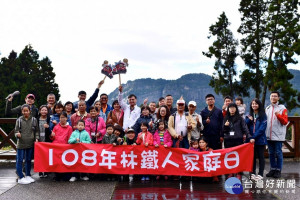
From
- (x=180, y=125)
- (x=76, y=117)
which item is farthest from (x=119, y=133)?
(x=180, y=125)

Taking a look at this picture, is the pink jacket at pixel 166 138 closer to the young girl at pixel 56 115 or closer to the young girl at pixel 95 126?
the young girl at pixel 95 126

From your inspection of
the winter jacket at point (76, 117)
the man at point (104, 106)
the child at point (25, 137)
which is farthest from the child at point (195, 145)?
the child at point (25, 137)

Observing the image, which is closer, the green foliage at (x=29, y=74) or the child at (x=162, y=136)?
the child at (x=162, y=136)

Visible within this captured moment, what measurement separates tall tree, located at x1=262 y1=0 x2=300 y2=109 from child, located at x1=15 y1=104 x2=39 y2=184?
71.3ft

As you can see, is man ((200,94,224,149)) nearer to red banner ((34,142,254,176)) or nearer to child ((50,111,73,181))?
red banner ((34,142,254,176))

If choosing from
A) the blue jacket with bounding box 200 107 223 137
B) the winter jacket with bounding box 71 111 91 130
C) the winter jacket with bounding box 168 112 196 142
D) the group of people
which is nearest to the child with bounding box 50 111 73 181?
the group of people

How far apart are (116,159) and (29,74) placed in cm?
4079

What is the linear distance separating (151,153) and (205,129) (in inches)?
53.2

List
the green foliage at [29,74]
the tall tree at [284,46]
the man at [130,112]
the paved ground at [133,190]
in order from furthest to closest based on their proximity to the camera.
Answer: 1. the green foliage at [29,74]
2. the tall tree at [284,46]
3. the man at [130,112]
4. the paved ground at [133,190]

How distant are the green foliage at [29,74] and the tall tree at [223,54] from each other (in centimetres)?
2116

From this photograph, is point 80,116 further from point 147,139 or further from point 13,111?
point 147,139

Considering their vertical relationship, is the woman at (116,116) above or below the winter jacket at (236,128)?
above

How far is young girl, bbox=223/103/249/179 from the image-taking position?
7.02 m

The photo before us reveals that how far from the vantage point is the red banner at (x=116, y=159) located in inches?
277
